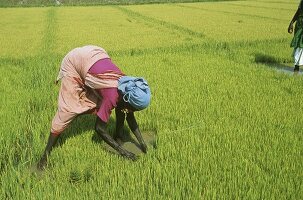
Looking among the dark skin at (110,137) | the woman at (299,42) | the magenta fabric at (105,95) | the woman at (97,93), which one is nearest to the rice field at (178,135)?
the dark skin at (110,137)

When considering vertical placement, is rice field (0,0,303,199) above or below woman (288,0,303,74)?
below

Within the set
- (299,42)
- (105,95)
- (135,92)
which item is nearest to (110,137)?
(105,95)

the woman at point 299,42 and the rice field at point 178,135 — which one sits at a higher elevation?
the woman at point 299,42

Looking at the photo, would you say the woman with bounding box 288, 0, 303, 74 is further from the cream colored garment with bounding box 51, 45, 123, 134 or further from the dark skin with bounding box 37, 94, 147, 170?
the cream colored garment with bounding box 51, 45, 123, 134

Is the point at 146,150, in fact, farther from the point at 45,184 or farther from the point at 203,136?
the point at 45,184

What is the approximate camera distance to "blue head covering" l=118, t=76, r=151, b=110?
8.40 ft

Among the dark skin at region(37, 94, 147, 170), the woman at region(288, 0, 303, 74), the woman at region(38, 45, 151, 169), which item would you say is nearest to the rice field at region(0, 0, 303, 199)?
the dark skin at region(37, 94, 147, 170)

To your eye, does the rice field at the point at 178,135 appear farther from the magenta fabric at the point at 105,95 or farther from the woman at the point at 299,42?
the woman at the point at 299,42

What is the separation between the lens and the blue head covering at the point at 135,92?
8.40ft

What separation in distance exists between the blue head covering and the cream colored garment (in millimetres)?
156

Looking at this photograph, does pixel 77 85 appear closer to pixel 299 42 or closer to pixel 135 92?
pixel 135 92

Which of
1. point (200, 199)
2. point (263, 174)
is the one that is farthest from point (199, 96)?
point (200, 199)

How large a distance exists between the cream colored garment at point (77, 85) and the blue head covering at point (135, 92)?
0.51 feet

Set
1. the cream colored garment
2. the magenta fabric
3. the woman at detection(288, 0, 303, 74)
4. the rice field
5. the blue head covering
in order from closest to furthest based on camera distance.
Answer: the rice field, the blue head covering, the magenta fabric, the cream colored garment, the woman at detection(288, 0, 303, 74)
